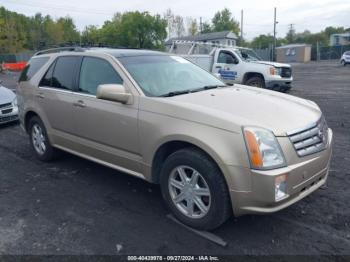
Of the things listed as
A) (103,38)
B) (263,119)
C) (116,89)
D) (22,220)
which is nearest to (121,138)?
(116,89)

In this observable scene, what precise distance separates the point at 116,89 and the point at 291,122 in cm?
185

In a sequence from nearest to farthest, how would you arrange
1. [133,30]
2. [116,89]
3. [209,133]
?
[209,133], [116,89], [133,30]

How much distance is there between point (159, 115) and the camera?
3635 mm

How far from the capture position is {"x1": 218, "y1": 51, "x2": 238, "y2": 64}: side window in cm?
1370

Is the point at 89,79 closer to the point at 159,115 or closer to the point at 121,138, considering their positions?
the point at 121,138

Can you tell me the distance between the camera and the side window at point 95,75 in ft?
14.0

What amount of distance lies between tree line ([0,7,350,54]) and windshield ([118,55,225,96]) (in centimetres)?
3484

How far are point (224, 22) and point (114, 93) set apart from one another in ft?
278

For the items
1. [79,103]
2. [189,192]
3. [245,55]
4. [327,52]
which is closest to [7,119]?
[79,103]

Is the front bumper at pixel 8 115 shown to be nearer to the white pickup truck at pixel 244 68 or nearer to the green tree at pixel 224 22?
the white pickup truck at pixel 244 68

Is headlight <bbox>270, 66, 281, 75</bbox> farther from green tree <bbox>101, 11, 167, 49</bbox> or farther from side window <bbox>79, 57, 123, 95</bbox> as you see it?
green tree <bbox>101, 11, 167, 49</bbox>

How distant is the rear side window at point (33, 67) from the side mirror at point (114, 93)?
2167mm

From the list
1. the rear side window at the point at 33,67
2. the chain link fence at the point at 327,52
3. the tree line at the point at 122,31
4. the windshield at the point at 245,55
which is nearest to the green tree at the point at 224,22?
the tree line at the point at 122,31

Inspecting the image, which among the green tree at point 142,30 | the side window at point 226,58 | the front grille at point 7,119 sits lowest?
the front grille at point 7,119
